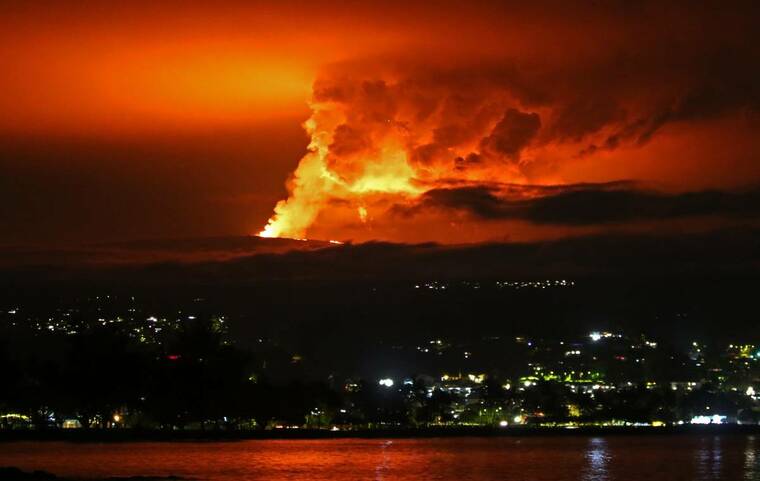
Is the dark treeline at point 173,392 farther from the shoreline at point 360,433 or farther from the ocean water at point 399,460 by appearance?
the ocean water at point 399,460

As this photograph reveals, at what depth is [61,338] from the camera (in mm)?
134750

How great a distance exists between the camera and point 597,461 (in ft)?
283

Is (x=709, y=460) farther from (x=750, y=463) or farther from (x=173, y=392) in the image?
(x=173, y=392)

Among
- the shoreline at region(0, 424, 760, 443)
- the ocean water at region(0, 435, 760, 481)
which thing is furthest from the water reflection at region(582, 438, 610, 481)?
the shoreline at region(0, 424, 760, 443)

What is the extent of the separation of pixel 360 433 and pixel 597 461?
50365 mm

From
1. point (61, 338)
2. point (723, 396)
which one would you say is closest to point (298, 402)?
point (61, 338)

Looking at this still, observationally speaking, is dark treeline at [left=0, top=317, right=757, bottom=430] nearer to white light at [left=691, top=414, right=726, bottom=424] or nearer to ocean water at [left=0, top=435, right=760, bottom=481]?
ocean water at [left=0, top=435, right=760, bottom=481]

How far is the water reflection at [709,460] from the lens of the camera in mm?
73312

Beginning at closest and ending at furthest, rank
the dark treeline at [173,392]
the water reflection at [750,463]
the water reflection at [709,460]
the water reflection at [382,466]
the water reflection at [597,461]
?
the water reflection at [382,466], the water reflection at [597,461], the water reflection at [750,463], the water reflection at [709,460], the dark treeline at [173,392]

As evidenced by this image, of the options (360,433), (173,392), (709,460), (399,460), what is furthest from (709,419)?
(399,460)

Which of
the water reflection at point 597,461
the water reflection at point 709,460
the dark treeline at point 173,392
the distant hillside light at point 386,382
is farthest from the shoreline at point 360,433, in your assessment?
the water reflection at point 597,461

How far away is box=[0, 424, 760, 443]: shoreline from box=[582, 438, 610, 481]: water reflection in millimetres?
22215

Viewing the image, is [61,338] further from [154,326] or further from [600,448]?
[600,448]

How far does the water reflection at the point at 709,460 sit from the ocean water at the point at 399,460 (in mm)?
62
